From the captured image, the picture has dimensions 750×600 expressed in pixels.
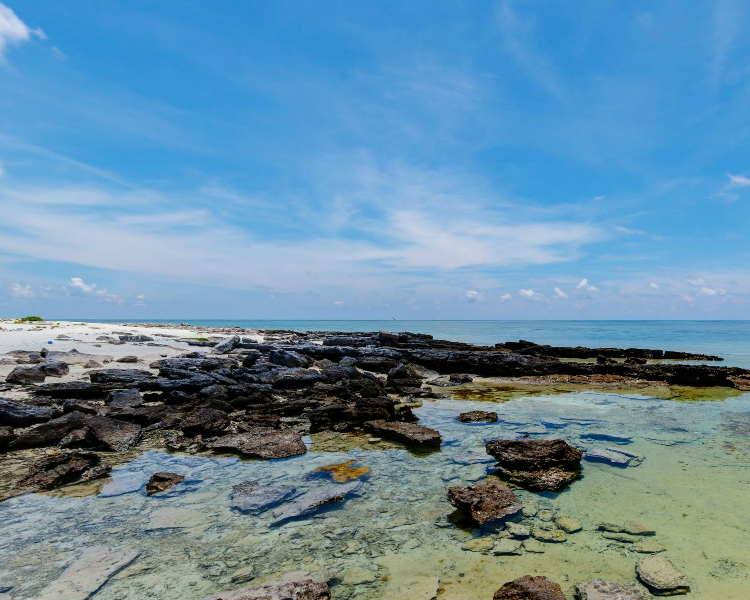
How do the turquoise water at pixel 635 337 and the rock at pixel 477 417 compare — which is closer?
the rock at pixel 477 417

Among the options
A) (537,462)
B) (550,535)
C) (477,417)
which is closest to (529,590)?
(550,535)

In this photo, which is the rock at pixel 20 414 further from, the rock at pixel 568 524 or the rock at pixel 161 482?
the rock at pixel 568 524

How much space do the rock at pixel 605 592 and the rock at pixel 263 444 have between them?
5287mm

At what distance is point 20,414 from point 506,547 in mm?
10152

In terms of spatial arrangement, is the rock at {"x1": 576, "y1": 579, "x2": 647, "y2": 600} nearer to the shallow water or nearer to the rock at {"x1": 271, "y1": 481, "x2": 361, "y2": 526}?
the shallow water

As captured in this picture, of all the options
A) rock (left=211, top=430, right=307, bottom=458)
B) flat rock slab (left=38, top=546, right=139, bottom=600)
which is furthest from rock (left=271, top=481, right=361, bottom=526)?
rock (left=211, top=430, right=307, bottom=458)

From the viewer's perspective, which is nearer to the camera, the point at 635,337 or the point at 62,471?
the point at 62,471

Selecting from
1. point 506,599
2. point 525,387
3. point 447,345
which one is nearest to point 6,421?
point 506,599

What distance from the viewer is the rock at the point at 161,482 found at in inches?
241

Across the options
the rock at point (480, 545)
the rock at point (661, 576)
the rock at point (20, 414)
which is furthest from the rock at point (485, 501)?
the rock at point (20, 414)

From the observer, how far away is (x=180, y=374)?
13953 millimetres

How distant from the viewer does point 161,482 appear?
6.31 metres

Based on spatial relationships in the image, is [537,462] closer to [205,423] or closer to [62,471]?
[205,423]

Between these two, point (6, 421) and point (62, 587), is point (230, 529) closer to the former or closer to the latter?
point (62, 587)
